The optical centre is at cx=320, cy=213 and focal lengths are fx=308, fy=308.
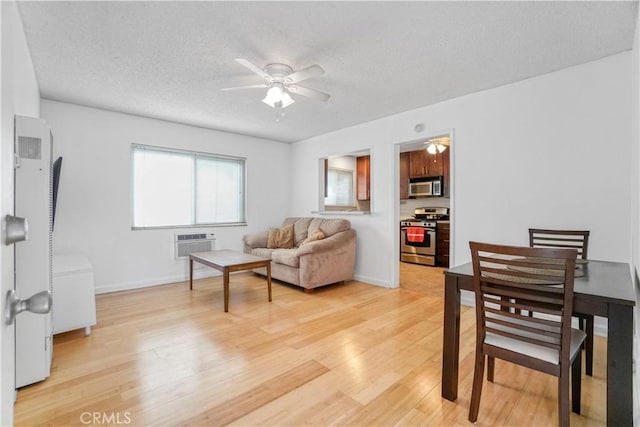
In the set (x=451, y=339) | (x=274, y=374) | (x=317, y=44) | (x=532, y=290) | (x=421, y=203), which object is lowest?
(x=274, y=374)

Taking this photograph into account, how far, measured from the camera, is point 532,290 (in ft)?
4.82

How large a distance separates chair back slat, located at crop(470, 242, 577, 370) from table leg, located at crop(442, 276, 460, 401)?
0.14m

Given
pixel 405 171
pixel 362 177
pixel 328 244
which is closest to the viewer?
pixel 328 244

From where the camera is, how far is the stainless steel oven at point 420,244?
5.81 m

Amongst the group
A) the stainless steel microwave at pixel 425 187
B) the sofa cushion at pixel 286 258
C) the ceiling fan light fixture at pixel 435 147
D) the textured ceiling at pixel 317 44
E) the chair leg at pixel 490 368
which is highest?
the textured ceiling at pixel 317 44

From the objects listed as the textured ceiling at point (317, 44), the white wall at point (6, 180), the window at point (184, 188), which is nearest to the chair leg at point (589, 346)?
the textured ceiling at point (317, 44)

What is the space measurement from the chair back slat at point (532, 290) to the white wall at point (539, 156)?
Answer: 5.11 feet

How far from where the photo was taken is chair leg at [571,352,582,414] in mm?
1683

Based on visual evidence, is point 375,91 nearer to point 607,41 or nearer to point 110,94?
point 607,41

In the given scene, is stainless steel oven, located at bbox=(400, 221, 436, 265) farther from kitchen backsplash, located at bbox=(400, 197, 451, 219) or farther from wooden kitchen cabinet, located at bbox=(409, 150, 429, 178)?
wooden kitchen cabinet, located at bbox=(409, 150, 429, 178)

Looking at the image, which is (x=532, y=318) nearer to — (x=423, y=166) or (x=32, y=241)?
Answer: (x=32, y=241)

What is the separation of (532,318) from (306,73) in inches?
87.1

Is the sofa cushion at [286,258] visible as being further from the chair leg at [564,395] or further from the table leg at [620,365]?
the table leg at [620,365]

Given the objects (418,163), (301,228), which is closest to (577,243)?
(301,228)
